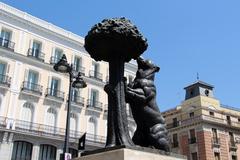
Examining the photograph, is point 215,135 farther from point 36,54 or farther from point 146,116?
point 146,116

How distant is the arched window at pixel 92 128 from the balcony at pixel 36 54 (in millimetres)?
7148

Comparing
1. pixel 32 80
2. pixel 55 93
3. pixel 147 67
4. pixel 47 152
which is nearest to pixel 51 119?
pixel 55 93

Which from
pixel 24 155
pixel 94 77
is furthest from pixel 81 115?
pixel 24 155

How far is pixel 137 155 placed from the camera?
455cm

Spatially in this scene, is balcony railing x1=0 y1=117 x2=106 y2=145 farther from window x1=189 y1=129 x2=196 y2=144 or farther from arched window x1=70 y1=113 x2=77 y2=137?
window x1=189 y1=129 x2=196 y2=144

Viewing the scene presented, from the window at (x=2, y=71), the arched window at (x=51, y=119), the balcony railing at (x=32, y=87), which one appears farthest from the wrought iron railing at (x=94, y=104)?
the window at (x=2, y=71)

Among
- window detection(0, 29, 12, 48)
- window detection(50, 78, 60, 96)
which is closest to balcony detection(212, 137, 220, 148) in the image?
window detection(50, 78, 60, 96)

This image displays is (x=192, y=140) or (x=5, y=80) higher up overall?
(x=5, y=80)

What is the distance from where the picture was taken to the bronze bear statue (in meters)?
5.39

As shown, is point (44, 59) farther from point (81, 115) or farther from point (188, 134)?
point (188, 134)

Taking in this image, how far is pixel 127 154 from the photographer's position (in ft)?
14.6

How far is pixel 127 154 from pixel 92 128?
1121 inches

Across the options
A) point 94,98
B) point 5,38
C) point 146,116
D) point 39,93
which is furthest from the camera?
point 94,98

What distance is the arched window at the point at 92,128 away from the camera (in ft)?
105
